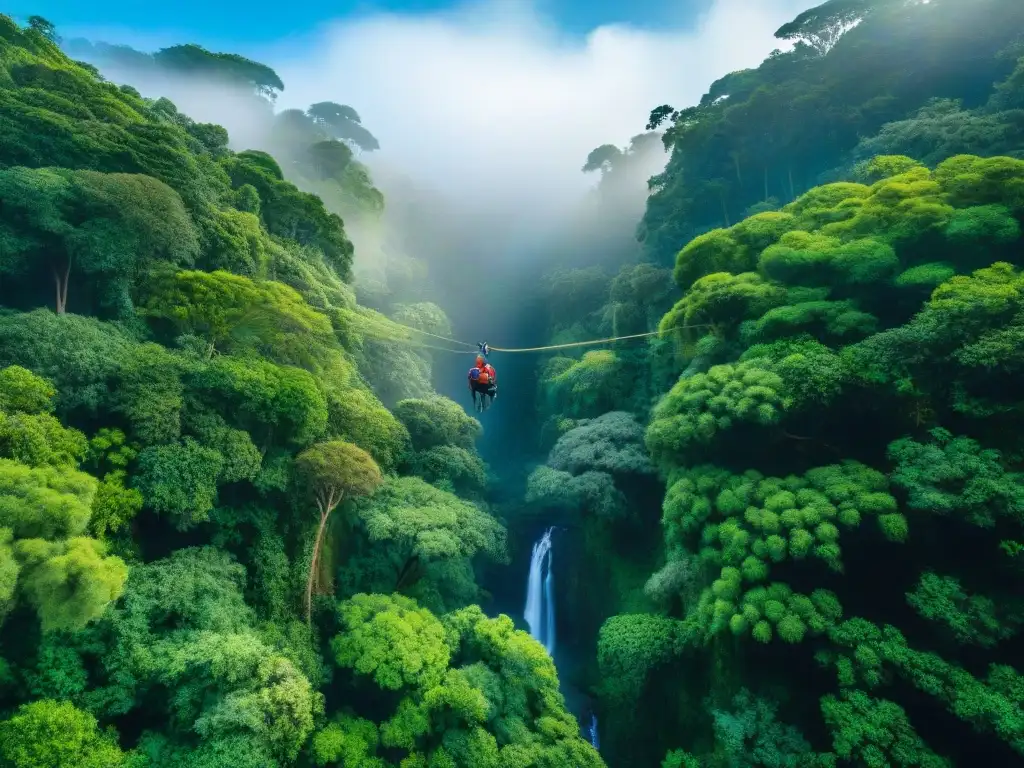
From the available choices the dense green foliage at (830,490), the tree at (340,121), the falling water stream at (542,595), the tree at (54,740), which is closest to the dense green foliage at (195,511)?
the tree at (54,740)

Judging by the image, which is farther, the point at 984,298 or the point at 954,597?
the point at 984,298

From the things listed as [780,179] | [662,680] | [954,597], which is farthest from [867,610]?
[780,179]

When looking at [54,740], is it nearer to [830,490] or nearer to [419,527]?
[419,527]

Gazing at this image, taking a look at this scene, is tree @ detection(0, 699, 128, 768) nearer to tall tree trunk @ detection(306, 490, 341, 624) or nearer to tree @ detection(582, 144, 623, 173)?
tall tree trunk @ detection(306, 490, 341, 624)

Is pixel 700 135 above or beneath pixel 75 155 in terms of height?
above

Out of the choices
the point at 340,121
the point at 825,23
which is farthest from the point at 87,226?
the point at 340,121

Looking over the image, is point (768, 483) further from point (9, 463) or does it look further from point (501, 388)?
point (501, 388)

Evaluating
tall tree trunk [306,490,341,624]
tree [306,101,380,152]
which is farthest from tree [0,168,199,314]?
tree [306,101,380,152]

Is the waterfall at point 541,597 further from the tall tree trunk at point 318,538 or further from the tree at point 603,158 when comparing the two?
the tree at point 603,158

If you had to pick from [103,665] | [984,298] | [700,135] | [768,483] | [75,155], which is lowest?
[103,665]
